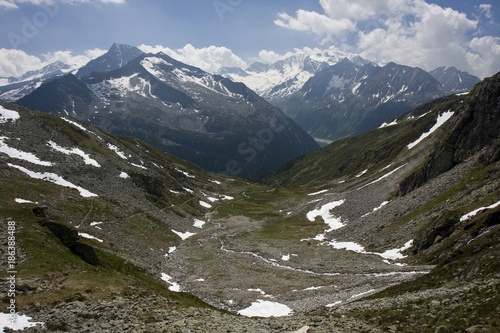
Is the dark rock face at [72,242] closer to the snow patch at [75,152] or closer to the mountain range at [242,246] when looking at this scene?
the mountain range at [242,246]

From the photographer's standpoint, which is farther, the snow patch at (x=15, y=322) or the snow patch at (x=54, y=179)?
the snow patch at (x=54, y=179)

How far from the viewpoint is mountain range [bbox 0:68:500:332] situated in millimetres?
24500

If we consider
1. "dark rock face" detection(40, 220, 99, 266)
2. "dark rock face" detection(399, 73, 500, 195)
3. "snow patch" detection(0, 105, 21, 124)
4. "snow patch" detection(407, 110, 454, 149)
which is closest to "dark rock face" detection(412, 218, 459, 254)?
"dark rock face" detection(399, 73, 500, 195)

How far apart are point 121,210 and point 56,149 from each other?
35.0 metres

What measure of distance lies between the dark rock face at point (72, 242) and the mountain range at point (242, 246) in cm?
18

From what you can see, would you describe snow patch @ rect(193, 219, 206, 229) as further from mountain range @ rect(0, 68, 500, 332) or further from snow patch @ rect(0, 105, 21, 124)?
snow patch @ rect(0, 105, 21, 124)

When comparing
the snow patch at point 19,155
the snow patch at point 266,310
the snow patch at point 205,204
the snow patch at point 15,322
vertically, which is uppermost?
the snow patch at point 19,155

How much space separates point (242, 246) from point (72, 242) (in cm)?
4561

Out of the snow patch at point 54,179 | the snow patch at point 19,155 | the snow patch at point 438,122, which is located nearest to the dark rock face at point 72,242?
the snow patch at point 54,179

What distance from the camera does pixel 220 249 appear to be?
75.4 m

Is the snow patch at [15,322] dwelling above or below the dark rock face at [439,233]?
above

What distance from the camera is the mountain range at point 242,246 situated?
80.4ft

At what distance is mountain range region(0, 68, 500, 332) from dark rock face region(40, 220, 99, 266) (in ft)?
0.58

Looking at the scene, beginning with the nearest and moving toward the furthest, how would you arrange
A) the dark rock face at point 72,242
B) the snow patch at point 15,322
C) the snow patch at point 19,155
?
the snow patch at point 15,322 → the dark rock face at point 72,242 → the snow patch at point 19,155
